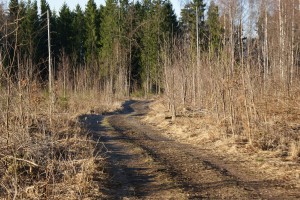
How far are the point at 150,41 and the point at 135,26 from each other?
330 centimetres

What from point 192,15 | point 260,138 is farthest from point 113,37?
point 260,138

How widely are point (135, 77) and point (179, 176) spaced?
111 feet

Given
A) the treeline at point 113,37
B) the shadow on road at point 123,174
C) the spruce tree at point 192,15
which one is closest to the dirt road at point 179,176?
the shadow on road at point 123,174

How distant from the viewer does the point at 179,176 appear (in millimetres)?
6910

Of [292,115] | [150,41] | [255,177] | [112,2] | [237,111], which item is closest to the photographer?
[255,177]

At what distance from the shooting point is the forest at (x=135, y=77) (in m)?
6.31

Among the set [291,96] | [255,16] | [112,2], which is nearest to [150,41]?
[112,2]

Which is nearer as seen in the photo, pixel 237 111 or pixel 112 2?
pixel 237 111

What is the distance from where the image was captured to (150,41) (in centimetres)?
3709

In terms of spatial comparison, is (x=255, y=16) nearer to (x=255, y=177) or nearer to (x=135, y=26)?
(x=135, y=26)

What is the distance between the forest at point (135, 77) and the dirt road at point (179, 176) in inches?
26.7

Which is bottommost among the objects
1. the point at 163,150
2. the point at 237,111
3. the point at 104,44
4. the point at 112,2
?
the point at 163,150

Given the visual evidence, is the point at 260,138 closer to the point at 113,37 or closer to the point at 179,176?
the point at 179,176

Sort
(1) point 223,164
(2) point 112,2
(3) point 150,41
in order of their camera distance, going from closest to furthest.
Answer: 1. (1) point 223,164
2. (3) point 150,41
3. (2) point 112,2
